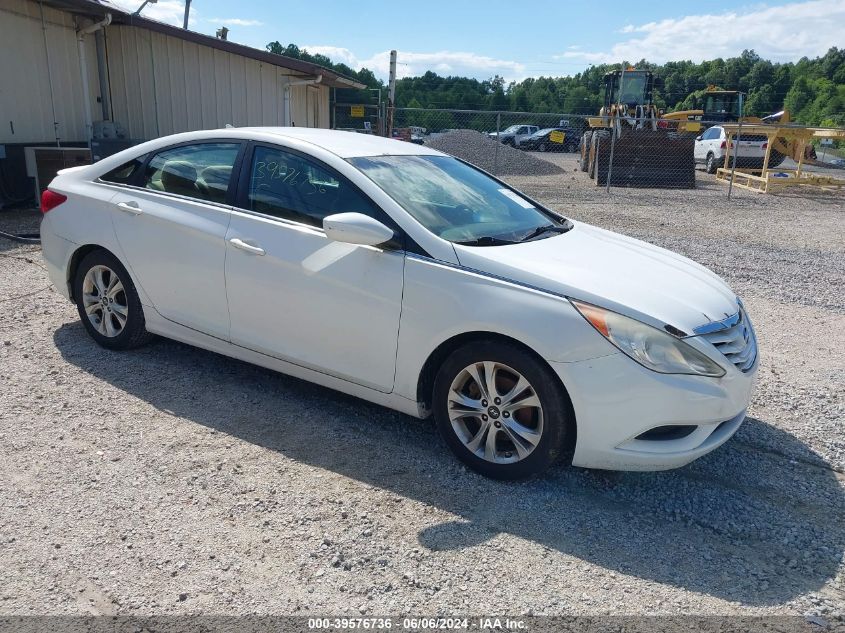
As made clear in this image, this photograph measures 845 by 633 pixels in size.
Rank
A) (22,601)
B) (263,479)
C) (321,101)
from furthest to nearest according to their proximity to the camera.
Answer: (321,101), (263,479), (22,601)

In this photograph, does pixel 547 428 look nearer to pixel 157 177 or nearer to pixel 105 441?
pixel 105 441

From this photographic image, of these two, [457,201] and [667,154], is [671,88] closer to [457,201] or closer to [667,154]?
[667,154]

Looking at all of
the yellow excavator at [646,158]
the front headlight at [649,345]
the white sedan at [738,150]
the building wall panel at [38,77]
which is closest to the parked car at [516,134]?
the white sedan at [738,150]

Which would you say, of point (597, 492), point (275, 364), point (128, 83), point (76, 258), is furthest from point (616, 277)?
point (128, 83)

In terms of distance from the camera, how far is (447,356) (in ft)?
11.3

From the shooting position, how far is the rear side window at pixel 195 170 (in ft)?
13.9

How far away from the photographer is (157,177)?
4.54 meters

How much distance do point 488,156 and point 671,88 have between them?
5735 cm

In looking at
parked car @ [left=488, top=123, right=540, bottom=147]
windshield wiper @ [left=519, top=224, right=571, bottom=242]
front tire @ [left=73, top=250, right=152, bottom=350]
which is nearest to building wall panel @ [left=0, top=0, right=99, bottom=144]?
front tire @ [left=73, top=250, right=152, bottom=350]

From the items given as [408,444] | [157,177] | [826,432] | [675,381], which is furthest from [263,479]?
[826,432]

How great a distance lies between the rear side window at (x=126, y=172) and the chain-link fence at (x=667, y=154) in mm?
11228

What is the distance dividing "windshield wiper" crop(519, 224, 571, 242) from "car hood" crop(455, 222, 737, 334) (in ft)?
0.26

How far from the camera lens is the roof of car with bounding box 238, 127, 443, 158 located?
4043mm

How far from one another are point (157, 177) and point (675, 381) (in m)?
3.53
